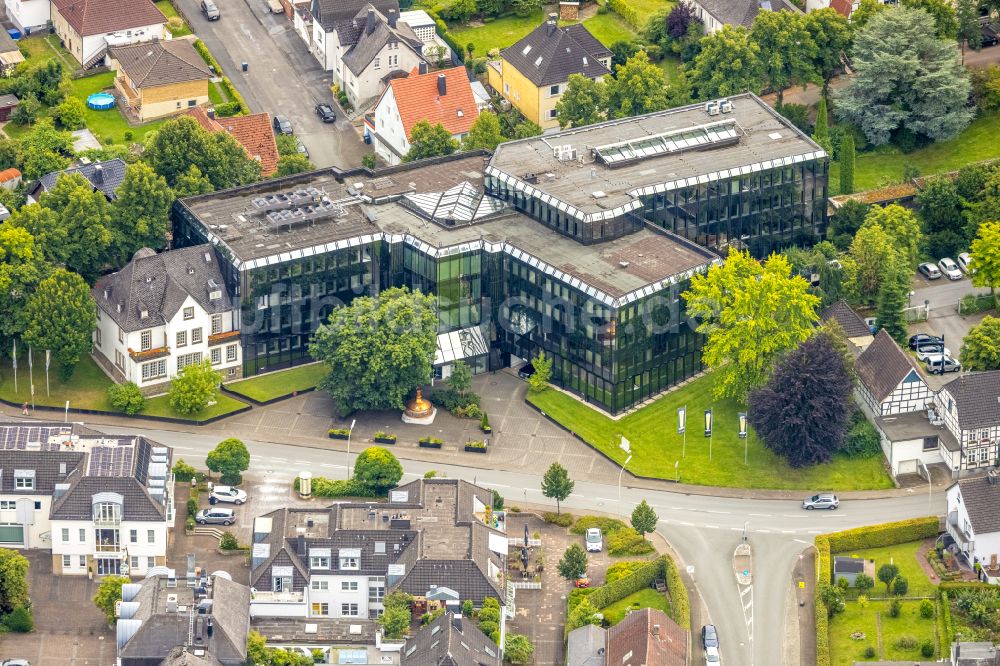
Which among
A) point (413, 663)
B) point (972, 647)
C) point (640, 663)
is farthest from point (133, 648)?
point (972, 647)

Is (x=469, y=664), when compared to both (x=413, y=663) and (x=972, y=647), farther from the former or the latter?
(x=972, y=647)

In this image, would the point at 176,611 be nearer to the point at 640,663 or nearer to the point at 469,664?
the point at 469,664

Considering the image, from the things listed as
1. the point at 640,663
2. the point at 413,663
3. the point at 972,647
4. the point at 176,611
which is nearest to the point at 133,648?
the point at 176,611

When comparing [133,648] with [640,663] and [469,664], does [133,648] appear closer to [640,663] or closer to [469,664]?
[469,664]

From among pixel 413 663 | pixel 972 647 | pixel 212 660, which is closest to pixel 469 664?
pixel 413 663

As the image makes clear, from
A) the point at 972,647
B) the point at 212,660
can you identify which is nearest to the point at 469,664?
the point at 212,660

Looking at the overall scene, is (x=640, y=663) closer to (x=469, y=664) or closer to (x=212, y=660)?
(x=469, y=664)
